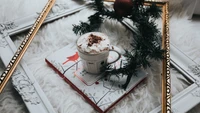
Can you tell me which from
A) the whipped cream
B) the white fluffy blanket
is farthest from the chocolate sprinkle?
the white fluffy blanket

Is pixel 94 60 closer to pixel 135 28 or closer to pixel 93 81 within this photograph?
pixel 93 81

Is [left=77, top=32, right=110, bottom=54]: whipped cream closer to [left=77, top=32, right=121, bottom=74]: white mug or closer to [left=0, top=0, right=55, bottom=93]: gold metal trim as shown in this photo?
[left=77, top=32, right=121, bottom=74]: white mug

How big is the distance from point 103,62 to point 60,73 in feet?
0.34

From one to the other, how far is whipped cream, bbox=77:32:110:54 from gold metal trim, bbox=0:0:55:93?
0.16 metres

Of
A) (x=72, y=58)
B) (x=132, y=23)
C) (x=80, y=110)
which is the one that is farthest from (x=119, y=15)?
(x=80, y=110)

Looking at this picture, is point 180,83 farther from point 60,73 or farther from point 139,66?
point 60,73

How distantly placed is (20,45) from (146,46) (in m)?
0.30

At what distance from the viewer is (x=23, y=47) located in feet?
1.99

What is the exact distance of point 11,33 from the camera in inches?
26.0

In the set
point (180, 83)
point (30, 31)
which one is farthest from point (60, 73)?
point (180, 83)

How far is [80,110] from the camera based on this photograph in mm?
507

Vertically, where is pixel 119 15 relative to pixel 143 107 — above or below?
above

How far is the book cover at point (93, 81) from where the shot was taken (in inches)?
20.1

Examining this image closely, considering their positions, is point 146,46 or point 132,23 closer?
point 146,46
